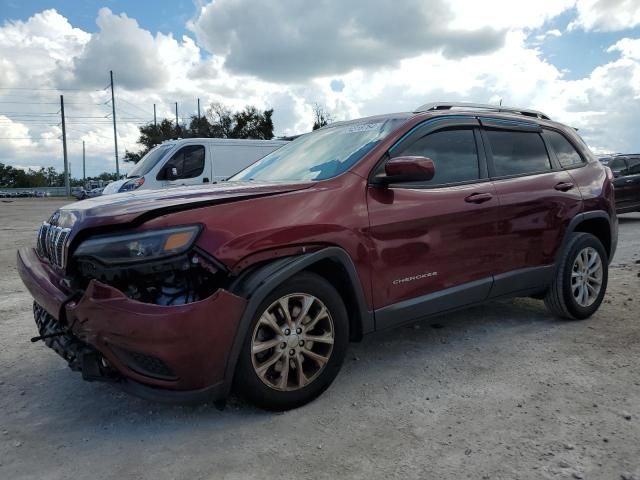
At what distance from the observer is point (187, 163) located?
11.3 metres

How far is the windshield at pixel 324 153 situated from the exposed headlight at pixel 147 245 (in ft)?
3.41

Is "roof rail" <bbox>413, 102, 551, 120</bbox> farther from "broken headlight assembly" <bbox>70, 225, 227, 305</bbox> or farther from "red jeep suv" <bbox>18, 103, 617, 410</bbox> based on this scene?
"broken headlight assembly" <bbox>70, 225, 227, 305</bbox>

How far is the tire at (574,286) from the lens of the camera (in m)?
4.31

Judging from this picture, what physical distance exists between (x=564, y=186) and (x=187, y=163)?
8568 mm

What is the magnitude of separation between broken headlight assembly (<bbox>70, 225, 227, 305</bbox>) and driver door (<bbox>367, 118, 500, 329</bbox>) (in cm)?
108

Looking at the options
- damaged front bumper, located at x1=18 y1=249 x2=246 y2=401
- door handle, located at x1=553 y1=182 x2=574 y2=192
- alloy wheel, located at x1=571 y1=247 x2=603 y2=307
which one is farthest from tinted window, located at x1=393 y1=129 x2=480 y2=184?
damaged front bumper, located at x1=18 y1=249 x2=246 y2=401

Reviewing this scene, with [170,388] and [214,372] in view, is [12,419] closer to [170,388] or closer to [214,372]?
[170,388]

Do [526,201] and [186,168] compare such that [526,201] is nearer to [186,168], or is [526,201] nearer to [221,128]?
[186,168]

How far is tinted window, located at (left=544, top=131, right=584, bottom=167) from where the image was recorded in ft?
14.9

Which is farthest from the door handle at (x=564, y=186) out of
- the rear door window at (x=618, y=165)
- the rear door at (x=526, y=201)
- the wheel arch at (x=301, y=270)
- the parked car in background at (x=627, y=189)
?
the rear door window at (x=618, y=165)

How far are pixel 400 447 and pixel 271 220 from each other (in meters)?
1.29

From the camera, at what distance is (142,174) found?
35.5 feet

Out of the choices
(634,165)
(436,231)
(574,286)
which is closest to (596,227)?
(574,286)

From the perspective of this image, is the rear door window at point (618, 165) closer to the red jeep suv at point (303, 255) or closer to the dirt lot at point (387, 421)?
the red jeep suv at point (303, 255)
